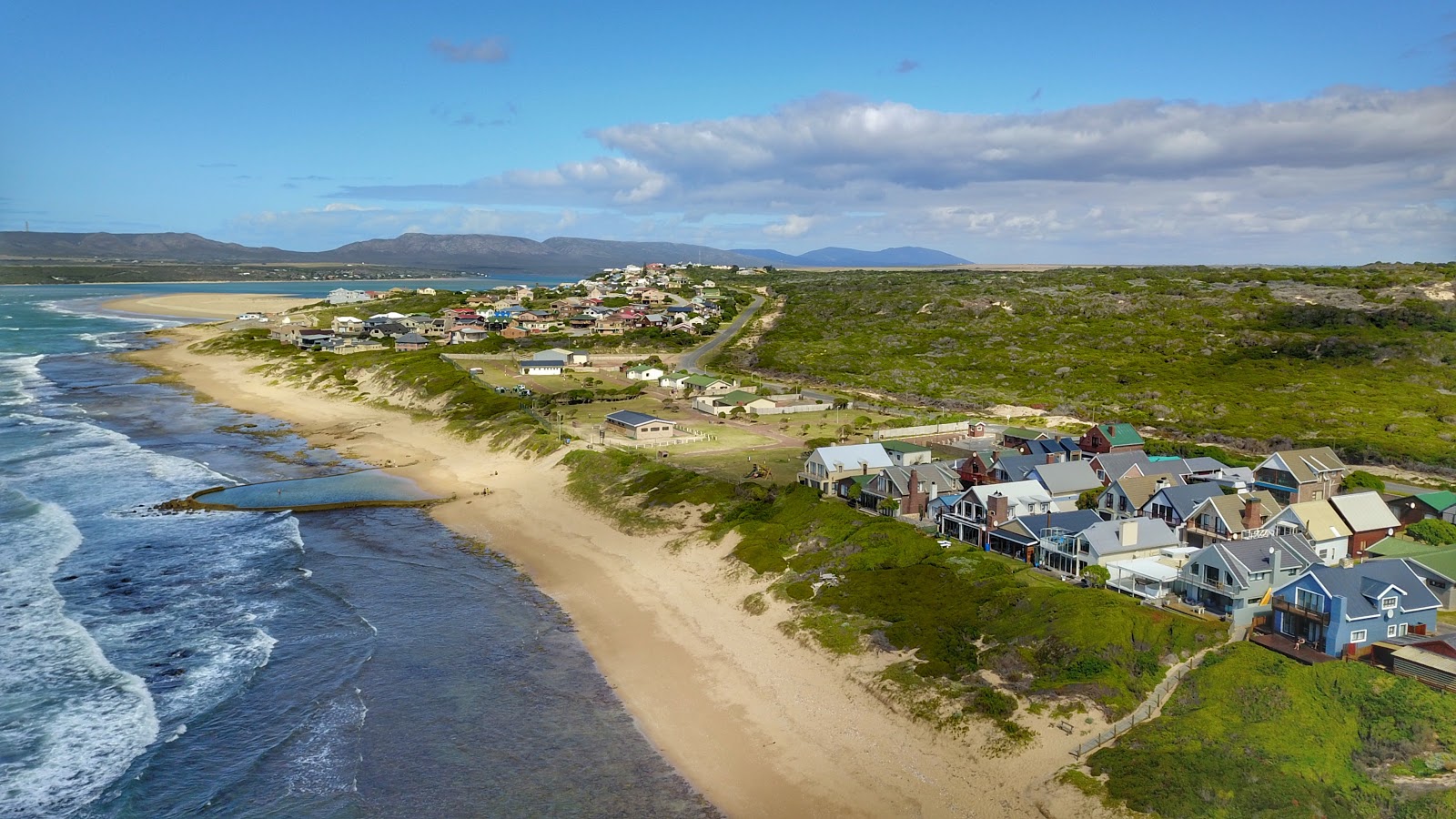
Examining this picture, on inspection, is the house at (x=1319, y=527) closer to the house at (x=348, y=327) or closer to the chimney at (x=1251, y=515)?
the chimney at (x=1251, y=515)

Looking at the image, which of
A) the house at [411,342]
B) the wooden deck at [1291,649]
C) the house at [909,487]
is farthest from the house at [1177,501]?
the house at [411,342]

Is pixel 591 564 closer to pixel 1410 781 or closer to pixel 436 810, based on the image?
pixel 436 810

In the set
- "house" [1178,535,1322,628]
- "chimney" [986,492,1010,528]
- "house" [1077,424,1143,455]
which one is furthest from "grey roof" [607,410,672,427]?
"house" [1178,535,1322,628]

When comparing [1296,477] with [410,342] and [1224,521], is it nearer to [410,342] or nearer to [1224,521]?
[1224,521]

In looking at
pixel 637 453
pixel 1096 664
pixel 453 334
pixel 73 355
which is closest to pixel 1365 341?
pixel 637 453

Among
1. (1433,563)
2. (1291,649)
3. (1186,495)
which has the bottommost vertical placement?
(1291,649)

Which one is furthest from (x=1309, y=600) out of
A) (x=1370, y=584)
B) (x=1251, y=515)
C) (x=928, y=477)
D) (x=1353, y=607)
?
(x=928, y=477)

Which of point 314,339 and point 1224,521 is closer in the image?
point 1224,521
